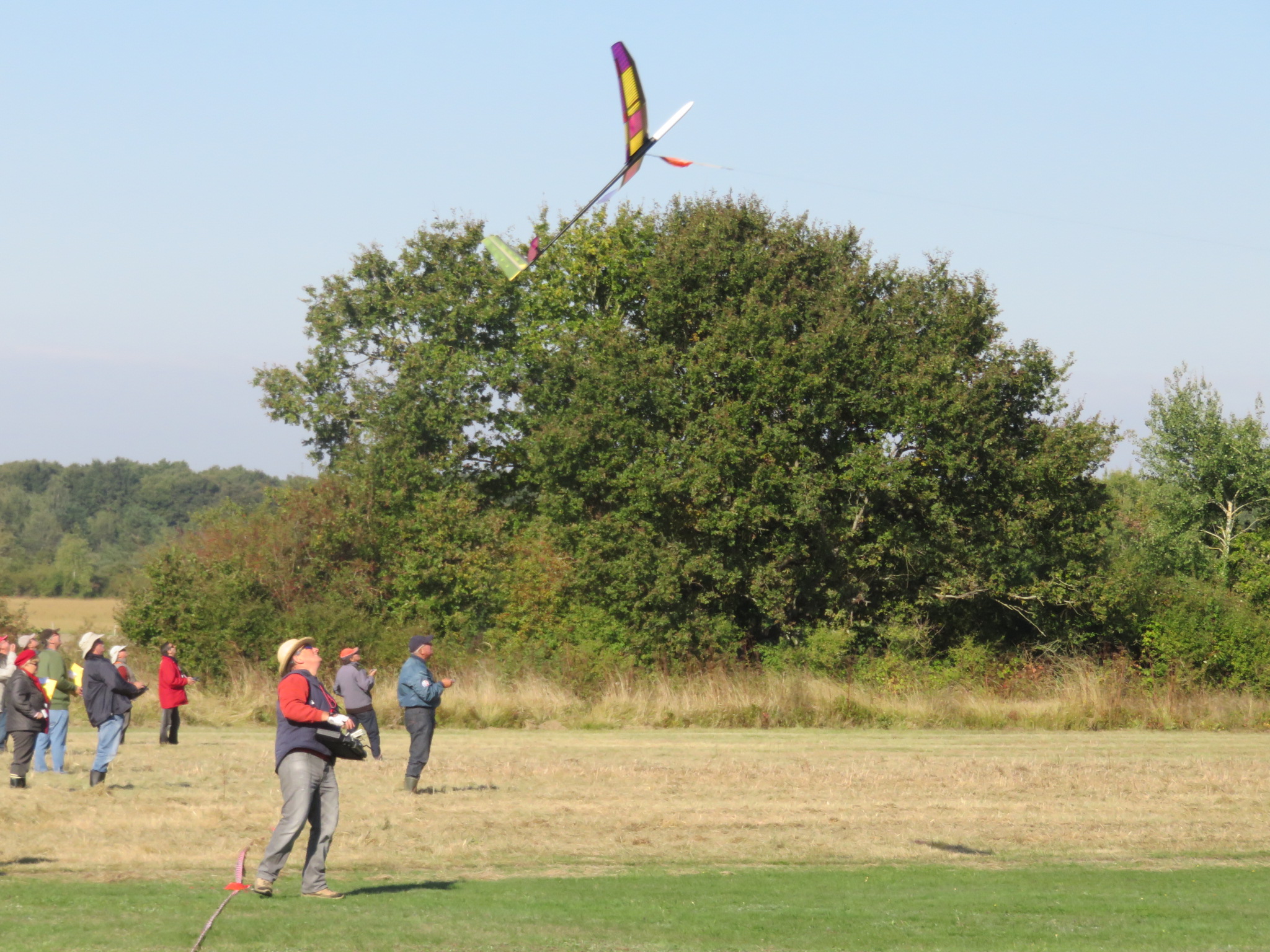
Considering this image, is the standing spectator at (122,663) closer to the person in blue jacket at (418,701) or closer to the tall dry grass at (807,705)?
the person in blue jacket at (418,701)

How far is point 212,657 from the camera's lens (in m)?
36.7

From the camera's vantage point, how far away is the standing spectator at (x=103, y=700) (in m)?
16.3

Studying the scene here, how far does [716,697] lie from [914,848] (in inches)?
615

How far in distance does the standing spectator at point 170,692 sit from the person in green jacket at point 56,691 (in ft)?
12.8

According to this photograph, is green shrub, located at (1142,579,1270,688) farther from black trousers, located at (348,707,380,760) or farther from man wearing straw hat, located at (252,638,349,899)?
man wearing straw hat, located at (252,638,349,899)

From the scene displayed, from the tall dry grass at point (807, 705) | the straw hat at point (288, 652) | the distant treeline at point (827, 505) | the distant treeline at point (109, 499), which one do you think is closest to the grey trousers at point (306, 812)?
the straw hat at point (288, 652)

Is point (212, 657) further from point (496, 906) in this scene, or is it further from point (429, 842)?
point (496, 906)

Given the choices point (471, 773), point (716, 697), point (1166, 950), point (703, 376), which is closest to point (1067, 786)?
point (471, 773)

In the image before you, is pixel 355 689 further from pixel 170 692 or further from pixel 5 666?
pixel 170 692

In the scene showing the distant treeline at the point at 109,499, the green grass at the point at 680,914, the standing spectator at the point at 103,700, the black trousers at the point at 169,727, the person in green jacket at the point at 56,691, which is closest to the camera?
the green grass at the point at 680,914

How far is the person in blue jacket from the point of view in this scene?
15.8 metres

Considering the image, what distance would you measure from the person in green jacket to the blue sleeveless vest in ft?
30.7

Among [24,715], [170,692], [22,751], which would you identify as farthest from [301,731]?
[170,692]

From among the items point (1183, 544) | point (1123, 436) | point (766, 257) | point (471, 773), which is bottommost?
point (471, 773)
